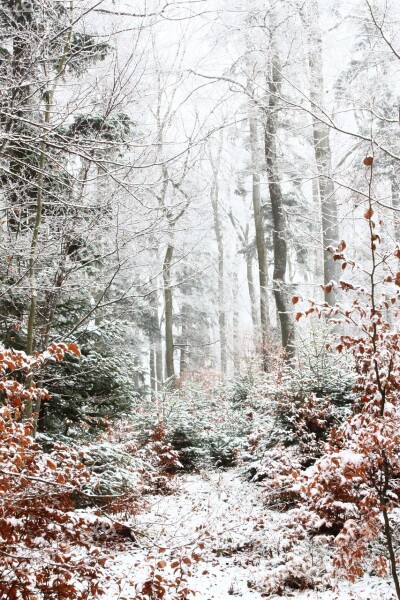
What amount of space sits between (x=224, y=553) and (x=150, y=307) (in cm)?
346

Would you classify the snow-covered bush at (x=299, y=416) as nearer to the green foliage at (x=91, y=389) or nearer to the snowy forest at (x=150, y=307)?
the snowy forest at (x=150, y=307)

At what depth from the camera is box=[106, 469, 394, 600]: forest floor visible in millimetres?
3908

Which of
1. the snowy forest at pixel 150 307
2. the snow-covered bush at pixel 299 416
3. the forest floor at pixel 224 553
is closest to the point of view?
the snowy forest at pixel 150 307

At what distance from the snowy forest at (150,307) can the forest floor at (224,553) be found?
43 mm

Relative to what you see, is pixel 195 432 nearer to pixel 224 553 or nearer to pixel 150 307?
pixel 150 307

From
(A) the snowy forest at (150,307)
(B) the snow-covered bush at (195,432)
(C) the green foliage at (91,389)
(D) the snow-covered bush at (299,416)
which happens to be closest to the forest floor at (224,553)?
(A) the snowy forest at (150,307)

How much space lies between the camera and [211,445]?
10234mm

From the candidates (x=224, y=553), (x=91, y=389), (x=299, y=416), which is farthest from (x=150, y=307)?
(x=224, y=553)

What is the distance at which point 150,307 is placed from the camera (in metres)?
7.17

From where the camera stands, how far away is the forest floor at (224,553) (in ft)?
12.8

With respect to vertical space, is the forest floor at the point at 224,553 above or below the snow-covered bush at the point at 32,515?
below

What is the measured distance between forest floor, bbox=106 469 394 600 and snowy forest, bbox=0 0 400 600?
0.04 meters

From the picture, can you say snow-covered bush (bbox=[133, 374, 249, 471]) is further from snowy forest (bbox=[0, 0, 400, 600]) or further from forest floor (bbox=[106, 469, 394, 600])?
forest floor (bbox=[106, 469, 394, 600])

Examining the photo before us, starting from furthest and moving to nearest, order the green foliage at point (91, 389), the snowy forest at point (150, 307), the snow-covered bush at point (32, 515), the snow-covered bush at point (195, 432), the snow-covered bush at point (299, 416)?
the snow-covered bush at point (195, 432), the green foliage at point (91, 389), the snow-covered bush at point (299, 416), the snowy forest at point (150, 307), the snow-covered bush at point (32, 515)
